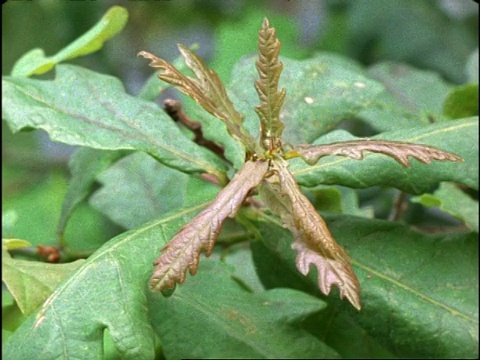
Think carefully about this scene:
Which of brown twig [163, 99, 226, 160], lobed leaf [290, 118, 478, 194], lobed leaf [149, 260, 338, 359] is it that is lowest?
lobed leaf [149, 260, 338, 359]

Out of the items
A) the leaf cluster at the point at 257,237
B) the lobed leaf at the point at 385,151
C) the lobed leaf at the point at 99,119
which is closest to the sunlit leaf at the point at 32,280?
the leaf cluster at the point at 257,237

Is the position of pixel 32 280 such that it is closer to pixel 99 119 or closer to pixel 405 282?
pixel 99 119

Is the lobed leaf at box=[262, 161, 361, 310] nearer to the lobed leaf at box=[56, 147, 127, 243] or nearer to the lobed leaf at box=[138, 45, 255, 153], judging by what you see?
the lobed leaf at box=[138, 45, 255, 153]

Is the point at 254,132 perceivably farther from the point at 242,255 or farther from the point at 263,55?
the point at 242,255

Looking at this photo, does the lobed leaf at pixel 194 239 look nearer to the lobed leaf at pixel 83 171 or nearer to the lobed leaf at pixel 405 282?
the lobed leaf at pixel 405 282

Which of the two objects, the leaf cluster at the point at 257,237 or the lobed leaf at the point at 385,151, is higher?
the lobed leaf at the point at 385,151

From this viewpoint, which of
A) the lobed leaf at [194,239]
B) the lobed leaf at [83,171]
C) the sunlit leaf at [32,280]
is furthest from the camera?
the lobed leaf at [83,171]

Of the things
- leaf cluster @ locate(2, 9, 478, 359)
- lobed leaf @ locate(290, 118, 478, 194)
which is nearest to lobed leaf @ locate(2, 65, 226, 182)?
leaf cluster @ locate(2, 9, 478, 359)
